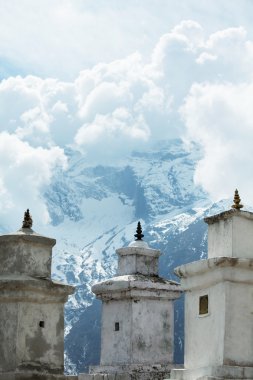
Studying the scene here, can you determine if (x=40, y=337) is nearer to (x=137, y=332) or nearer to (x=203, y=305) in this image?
(x=137, y=332)

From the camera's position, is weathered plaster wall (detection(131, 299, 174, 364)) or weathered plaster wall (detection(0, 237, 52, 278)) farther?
weathered plaster wall (detection(131, 299, 174, 364))

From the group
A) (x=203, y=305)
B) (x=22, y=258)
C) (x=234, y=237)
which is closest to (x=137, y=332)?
(x=22, y=258)

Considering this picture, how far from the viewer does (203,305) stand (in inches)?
703

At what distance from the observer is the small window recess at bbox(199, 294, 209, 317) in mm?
17688

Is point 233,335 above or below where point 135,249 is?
below

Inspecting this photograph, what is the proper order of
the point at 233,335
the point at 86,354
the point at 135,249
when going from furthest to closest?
the point at 86,354 → the point at 135,249 → the point at 233,335

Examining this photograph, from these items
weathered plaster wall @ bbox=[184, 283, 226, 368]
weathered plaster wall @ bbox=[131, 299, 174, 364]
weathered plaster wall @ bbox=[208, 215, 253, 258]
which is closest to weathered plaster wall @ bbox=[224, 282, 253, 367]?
weathered plaster wall @ bbox=[184, 283, 226, 368]

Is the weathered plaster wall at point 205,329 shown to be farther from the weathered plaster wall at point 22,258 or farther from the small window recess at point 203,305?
the weathered plaster wall at point 22,258

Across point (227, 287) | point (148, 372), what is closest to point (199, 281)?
point (227, 287)

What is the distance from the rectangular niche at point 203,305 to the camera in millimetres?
17722

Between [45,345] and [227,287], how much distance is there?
5.50 metres

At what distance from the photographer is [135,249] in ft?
80.6

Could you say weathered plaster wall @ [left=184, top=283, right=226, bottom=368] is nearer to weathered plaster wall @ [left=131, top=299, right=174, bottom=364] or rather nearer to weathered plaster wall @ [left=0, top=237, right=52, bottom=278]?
weathered plaster wall @ [left=0, top=237, right=52, bottom=278]

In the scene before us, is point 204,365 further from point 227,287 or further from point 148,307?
point 148,307
